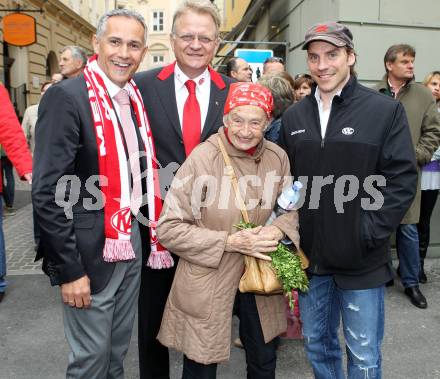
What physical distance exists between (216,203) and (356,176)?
71 centimetres

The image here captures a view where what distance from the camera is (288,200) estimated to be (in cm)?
246

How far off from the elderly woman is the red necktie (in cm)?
33

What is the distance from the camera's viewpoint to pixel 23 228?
758 cm

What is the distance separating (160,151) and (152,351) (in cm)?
127

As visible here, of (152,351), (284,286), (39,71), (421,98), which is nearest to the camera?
(284,286)

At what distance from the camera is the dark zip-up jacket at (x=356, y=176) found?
233 cm

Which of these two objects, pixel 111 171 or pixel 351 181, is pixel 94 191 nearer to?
pixel 111 171

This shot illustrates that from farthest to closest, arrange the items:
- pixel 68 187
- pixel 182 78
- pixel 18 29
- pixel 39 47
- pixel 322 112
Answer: pixel 39 47, pixel 18 29, pixel 182 78, pixel 322 112, pixel 68 187

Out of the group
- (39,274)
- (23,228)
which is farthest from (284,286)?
(23,228)

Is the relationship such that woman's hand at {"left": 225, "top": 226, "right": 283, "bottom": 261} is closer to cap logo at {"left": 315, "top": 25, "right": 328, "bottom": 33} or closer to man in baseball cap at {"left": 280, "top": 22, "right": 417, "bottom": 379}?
man in baseball cap at {"left": 280, "top": 22, "right": 417, "bottom": 379}

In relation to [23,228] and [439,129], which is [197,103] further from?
[23,228]

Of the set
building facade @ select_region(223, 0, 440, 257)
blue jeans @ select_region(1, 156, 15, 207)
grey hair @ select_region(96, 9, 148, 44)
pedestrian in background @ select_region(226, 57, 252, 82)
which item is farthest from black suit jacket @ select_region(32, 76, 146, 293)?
blue jeans @ select_region(1, 156, 15, 207)

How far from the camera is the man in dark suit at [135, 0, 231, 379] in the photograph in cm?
274

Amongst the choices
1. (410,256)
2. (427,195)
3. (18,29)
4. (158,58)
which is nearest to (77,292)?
(410,256)
